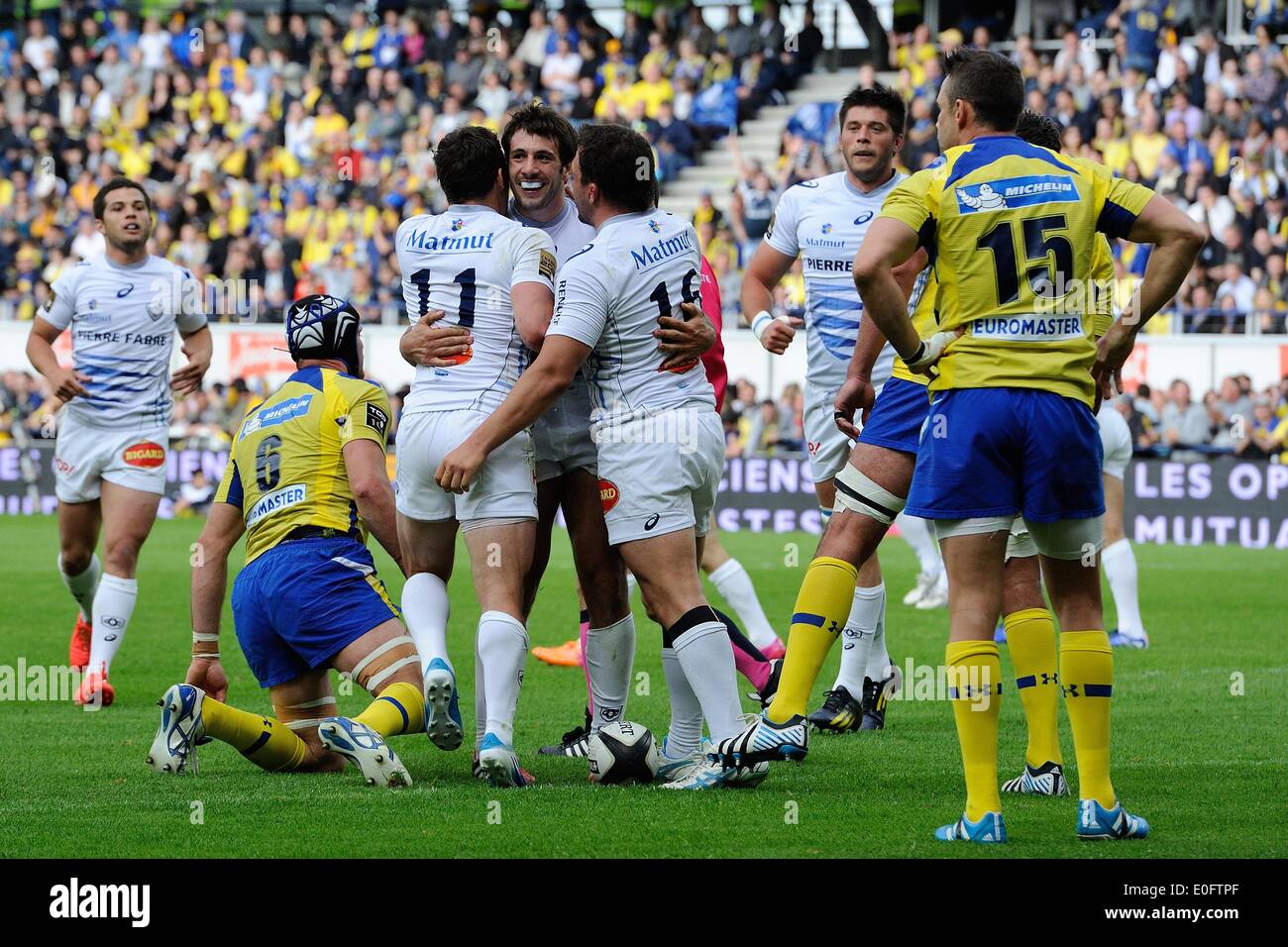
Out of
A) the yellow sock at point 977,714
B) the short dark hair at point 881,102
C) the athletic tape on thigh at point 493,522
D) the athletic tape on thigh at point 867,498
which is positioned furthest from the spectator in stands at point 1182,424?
the yellow sock at point 977,714

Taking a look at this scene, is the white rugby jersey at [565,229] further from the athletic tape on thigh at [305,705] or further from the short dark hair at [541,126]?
the athletic tape on thigh at [305,705]

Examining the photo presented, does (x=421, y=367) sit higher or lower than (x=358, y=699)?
higher

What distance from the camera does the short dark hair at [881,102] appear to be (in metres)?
7.84

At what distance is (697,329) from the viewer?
6289 millimetres

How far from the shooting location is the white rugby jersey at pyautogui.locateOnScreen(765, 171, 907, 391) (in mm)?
8133

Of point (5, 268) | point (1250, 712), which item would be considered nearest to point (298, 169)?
point (5, 268)

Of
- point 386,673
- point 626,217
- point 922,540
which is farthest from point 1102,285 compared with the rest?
point 922,540

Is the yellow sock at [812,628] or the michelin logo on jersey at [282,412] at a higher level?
the michelin logo on jersey at [282,412]

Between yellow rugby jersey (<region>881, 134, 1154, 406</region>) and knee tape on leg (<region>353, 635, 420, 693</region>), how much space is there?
241cm

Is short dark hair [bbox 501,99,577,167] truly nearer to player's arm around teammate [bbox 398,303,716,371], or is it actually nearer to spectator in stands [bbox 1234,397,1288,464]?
player's arm around teammate [bbox 398,303,716,371]

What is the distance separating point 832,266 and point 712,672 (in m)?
2.67

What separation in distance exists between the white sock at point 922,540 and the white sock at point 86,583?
5343 millimetres
